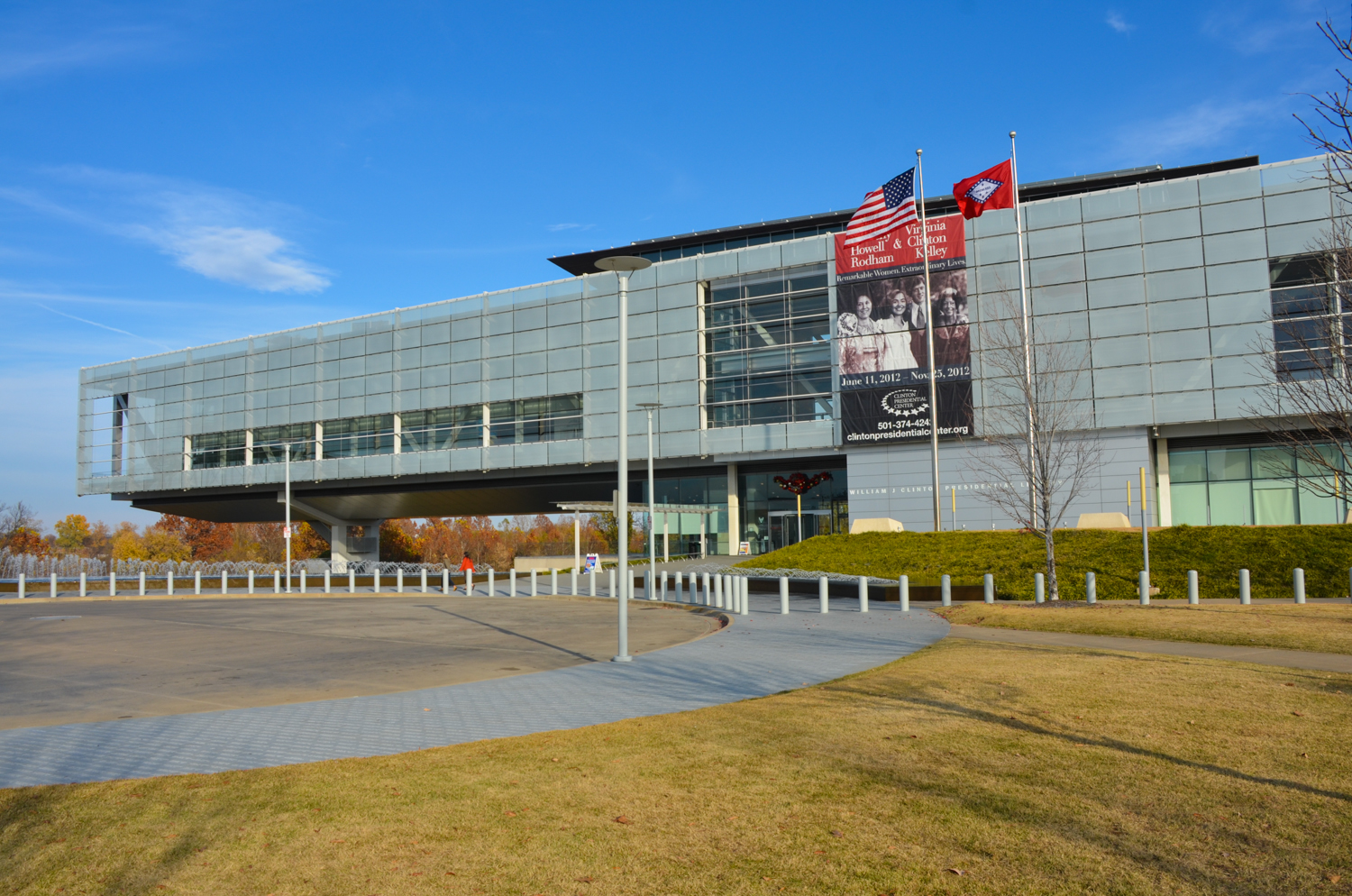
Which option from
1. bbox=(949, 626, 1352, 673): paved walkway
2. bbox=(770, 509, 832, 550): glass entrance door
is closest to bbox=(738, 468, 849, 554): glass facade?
bbox=(770, 509, 832, 550): glass entrance door

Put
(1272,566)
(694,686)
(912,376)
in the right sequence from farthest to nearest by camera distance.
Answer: (912,376)
(1272,566)
(694,686)

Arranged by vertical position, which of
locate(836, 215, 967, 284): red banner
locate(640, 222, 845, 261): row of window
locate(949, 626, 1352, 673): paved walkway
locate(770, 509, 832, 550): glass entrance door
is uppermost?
locate(640, 222, 845, 261): row of window

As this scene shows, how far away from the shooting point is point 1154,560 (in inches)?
1078

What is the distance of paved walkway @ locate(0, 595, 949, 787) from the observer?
7969 millimetres

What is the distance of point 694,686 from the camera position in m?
11.5

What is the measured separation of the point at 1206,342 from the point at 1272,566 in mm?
22472

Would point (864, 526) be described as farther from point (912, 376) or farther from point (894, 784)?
point (894, 784)

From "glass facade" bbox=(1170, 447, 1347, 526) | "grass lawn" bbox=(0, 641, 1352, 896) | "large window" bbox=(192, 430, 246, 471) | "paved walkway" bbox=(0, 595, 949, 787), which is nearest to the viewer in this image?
"grass lawn" bbox=(0, 641, 1352, 896)

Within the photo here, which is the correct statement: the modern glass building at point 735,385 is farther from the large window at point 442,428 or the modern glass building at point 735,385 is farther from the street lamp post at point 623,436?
the street lamp post at point 623,436

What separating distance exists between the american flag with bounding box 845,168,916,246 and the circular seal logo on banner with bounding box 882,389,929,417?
39.4ft

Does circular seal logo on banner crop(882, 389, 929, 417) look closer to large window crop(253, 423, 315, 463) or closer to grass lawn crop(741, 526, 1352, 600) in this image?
grass lawn crop(741, 526, 1352, 600)

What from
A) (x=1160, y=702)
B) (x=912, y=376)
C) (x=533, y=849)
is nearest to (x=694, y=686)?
(x=1160, y=702)

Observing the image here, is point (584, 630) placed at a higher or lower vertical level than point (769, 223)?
lower

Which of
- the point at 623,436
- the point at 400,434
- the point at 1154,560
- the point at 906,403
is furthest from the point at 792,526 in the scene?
the point at 623,436
